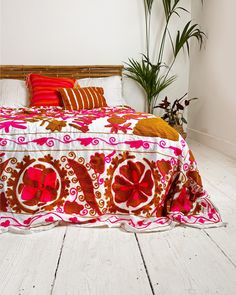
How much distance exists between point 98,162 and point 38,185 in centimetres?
32

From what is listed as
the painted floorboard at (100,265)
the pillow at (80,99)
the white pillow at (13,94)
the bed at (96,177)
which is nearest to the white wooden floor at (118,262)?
the painted floorboard at (100,265)

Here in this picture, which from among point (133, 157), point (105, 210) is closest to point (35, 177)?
point (105, 210)

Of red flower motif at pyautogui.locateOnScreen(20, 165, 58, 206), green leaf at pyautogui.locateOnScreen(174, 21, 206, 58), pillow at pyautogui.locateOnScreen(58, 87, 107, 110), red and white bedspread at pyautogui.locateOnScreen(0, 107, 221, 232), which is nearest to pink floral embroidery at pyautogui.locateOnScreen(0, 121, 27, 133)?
red and white bedspread at pyautogui.locateOnScreen(0, 107, 221, 232)

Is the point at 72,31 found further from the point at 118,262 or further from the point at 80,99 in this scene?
the point at 118,262

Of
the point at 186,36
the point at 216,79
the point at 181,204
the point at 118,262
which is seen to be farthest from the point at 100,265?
the point at 186,36

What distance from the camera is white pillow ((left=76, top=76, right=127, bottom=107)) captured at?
2963mm

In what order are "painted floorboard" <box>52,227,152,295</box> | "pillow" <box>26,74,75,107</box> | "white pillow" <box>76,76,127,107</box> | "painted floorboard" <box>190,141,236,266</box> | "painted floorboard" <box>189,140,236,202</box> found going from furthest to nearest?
"white pillow" <box>76,76,127,107</box>, "pillow" <box>26,74,75,107</box>, "painted floorboard" <box>189,140,236,202</box>, "painted floorboard" <box>190,141,236,266</box>, "painted floorboard" <box>52,227,152,295</box>

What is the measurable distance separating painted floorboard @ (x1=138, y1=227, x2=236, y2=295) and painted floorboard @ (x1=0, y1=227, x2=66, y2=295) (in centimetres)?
37

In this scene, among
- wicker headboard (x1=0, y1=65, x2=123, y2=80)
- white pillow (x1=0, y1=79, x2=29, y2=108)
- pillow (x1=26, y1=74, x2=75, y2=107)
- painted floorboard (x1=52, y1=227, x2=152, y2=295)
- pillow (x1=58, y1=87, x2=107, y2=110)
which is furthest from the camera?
wicker headboard (x1=0, y1=65, x2=123, y2=80)

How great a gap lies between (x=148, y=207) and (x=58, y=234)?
0.45 meters

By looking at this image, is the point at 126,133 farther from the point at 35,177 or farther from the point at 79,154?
the point at 35,177

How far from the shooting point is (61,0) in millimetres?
3262

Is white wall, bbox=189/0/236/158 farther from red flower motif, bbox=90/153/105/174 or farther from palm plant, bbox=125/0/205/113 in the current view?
red flower motif, bbox=90/153/105/174

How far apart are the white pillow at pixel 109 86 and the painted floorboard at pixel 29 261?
1.86m
